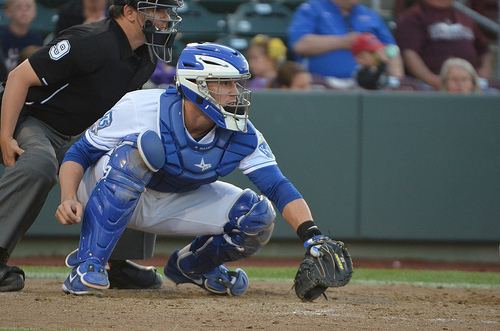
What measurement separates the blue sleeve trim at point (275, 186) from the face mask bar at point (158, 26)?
116 cm

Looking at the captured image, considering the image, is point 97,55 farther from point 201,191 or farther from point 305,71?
point 305,71

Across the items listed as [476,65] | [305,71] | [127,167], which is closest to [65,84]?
[127,167]

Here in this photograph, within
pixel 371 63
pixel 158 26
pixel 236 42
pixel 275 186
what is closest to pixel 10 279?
pixel 275 186

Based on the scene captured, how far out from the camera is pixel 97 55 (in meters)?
6.29

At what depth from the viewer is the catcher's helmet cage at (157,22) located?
6477 millimetres

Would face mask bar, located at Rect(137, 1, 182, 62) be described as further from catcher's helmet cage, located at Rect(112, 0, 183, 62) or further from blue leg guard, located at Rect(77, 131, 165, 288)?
blue leg guard, located at Rect(77, 131, 165, 288)

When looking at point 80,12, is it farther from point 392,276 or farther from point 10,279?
point 10,279

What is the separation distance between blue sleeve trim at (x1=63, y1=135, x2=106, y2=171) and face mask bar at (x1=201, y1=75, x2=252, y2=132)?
0.70 metres

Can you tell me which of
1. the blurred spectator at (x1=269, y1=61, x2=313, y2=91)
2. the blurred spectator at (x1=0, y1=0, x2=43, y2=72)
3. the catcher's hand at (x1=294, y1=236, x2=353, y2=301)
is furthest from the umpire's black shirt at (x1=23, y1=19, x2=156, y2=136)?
the blurred spectator at (x1=0, y1=0, x2=43, y2=72)

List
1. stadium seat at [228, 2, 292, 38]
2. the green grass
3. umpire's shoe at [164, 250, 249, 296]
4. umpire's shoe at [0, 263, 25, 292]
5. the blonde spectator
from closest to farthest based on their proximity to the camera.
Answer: umpire's shoe at [0, 263, 25, 292] < umpire's shoe at [164, 250, 249, 296] < the green grass < the blonde spectator < stadium seat at [228, 2, 292, 38]

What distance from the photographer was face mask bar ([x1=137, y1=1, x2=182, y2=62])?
21.3 ft

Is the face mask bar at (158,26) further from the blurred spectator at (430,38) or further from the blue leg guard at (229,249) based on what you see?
the blurred spectator at (430,38)

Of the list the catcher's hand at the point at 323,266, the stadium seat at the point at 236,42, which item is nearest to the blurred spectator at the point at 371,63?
the stadium seat at the point at 236,42

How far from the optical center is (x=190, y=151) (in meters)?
5.76
